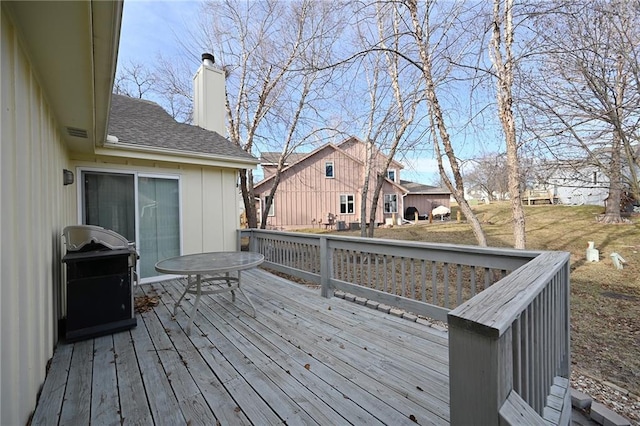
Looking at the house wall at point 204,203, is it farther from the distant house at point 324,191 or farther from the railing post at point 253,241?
the distant house at point 324,191

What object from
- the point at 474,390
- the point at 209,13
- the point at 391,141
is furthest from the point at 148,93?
the point at 474,390

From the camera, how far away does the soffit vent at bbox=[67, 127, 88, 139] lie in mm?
3289

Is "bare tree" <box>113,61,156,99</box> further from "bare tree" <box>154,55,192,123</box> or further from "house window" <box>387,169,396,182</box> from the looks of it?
"house window" <box>387,169,396,182</box>

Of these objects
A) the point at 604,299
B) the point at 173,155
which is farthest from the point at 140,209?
the point at 604,299

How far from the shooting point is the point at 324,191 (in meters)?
Result: 18.5

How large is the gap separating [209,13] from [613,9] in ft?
31.9

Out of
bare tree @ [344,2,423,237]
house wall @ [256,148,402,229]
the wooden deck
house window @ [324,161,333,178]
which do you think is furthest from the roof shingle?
house window @ [324,161,333,178]

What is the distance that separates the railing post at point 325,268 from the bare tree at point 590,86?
3.96 metres

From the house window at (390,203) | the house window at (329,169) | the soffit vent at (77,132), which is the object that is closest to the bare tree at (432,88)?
the soffit vent at (77,132)

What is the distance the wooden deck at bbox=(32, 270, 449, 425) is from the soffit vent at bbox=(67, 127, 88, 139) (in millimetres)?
2286

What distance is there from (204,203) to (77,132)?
2.43m

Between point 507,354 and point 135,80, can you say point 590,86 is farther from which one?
point 135,80

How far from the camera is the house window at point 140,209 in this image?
14.5 ft

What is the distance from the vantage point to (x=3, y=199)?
152 centimetres
